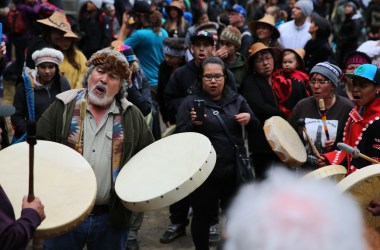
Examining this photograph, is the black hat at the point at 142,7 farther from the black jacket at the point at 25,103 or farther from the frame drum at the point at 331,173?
the frame drum at the point at 331,173

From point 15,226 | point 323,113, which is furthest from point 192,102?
point 15,226

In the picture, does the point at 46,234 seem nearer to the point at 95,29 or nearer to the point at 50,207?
the point at 50,207

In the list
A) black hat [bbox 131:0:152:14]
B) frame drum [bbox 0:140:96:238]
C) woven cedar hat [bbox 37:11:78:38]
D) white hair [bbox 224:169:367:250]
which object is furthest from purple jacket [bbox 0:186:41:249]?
black hat [bbox 131:0:152:14]

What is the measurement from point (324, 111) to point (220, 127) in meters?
0.95

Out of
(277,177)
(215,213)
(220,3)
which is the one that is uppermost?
(277,177)

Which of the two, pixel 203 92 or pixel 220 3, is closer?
pixel 203 92

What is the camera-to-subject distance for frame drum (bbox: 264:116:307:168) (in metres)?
5.52

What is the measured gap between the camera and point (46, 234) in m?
3.50

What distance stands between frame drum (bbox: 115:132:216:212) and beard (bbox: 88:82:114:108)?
0.42m

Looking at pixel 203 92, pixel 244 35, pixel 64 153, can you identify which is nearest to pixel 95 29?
pixel 244 35

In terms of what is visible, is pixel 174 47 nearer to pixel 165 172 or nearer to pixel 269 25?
pixel 269 25

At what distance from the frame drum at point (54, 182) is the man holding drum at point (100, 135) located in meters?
0.31

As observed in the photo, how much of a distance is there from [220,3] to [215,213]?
11365mm

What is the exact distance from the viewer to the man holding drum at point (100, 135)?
436cm
